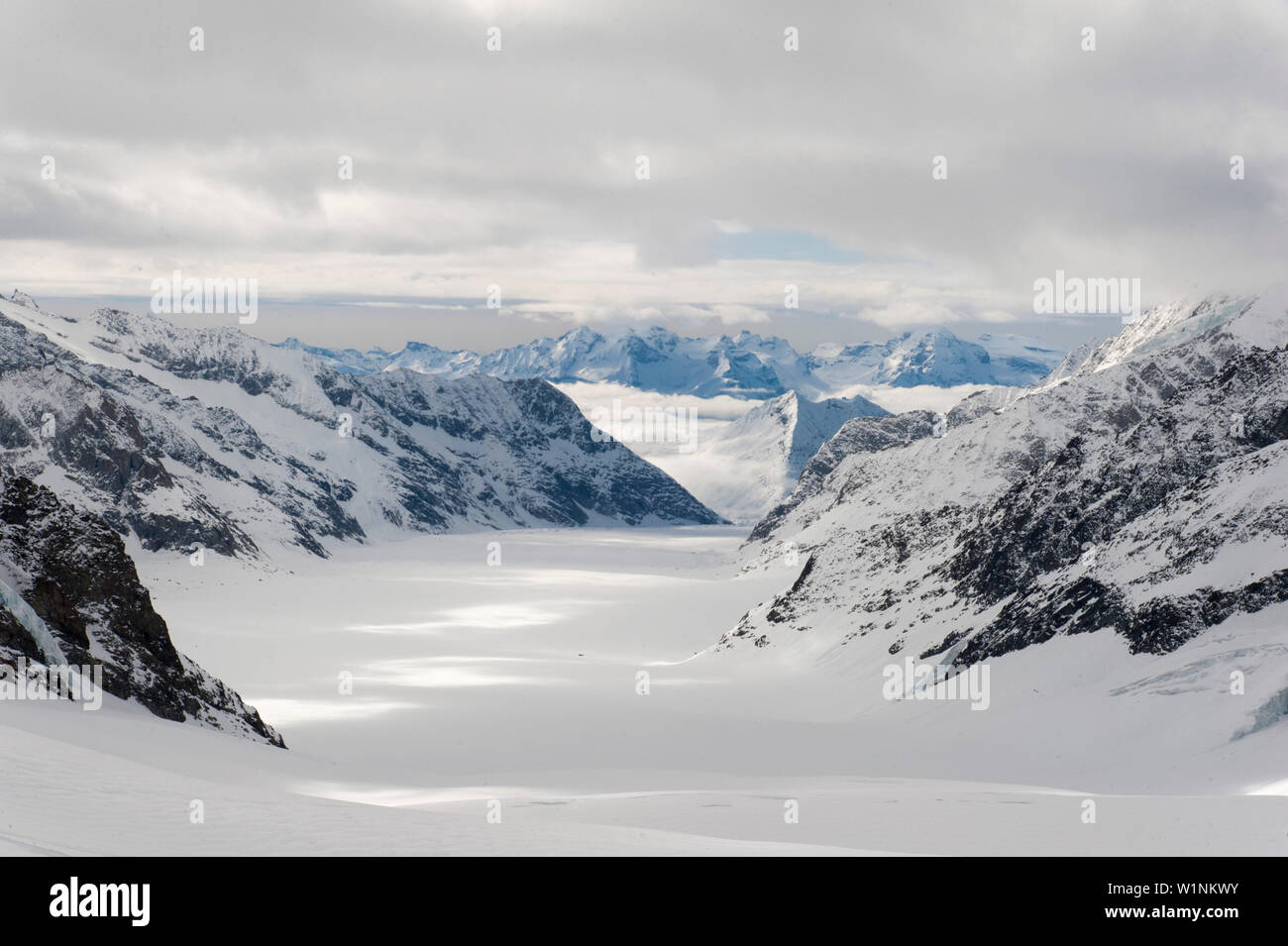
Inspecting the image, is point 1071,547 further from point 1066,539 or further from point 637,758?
point 637,758

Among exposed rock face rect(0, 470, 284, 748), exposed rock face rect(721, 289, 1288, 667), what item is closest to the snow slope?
A: exposed rock face rect(721, 289, 1288, 667)

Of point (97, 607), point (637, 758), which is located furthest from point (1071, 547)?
point (97, 607)

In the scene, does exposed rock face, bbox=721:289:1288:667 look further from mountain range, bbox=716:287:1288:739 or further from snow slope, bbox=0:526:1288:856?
snow slope, bbox=0:526:1288:856

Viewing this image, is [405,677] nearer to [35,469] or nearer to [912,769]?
[912,769]

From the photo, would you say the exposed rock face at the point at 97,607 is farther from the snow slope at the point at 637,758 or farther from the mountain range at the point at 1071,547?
the mountain range at the point at 1071,547

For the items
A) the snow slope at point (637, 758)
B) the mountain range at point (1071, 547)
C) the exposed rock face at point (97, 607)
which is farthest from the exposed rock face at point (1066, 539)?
the exposed rock face at point (97, 607)
